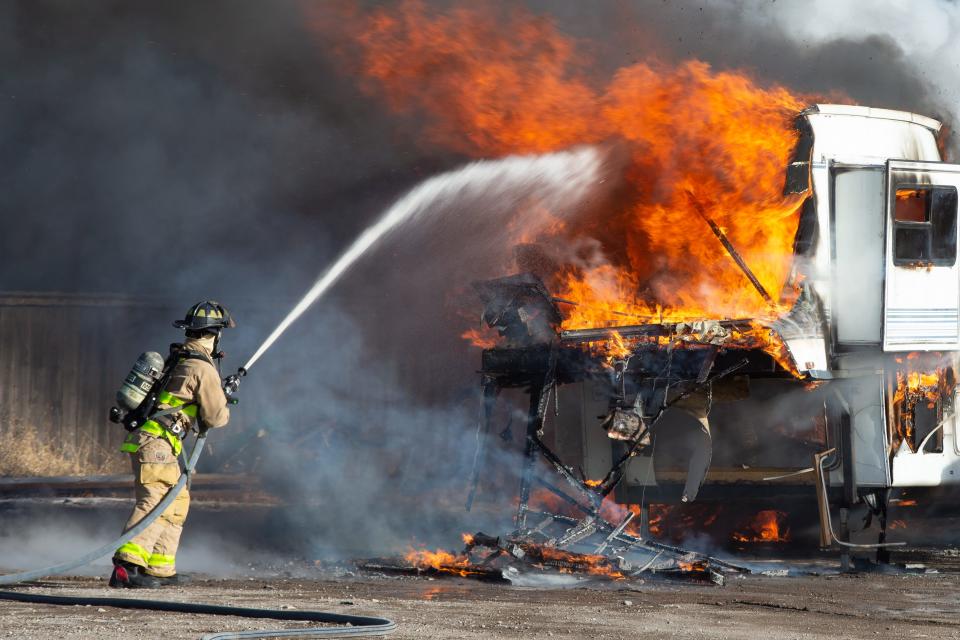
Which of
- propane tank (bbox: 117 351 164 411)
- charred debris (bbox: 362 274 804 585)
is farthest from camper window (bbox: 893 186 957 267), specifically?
propane tank (bbox: 117 351 164 411)

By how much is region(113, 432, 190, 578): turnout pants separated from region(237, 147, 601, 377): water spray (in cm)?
76

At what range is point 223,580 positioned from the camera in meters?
8.02

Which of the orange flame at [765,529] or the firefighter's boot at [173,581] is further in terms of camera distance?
the orange flame at [765,529]

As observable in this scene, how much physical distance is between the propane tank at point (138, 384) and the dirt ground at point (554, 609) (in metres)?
1.18

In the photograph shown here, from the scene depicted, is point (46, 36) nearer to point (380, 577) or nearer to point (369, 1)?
point (369, 1)

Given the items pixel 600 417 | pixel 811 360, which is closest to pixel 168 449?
pixel 600 417

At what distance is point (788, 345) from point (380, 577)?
3.69 metres

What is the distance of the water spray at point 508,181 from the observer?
1139 cm

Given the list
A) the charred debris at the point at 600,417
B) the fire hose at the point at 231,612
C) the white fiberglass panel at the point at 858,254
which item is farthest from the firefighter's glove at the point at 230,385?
the white fiberglass panel at the point at 858,254

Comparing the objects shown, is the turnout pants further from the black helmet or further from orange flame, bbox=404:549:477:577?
orange flame, bbox=404:549:477:577

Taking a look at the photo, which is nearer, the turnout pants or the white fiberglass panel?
the turnout pants

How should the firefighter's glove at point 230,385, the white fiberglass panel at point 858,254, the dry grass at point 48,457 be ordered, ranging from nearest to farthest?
the firefighter's glove at point 230,385
the white fiberglass panel at point 858,254
the dry grass at point 48,457

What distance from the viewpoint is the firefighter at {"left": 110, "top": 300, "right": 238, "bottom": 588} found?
7.34m

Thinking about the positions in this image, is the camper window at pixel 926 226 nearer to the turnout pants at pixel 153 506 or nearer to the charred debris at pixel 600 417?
the charred debris at pixel 600 417
